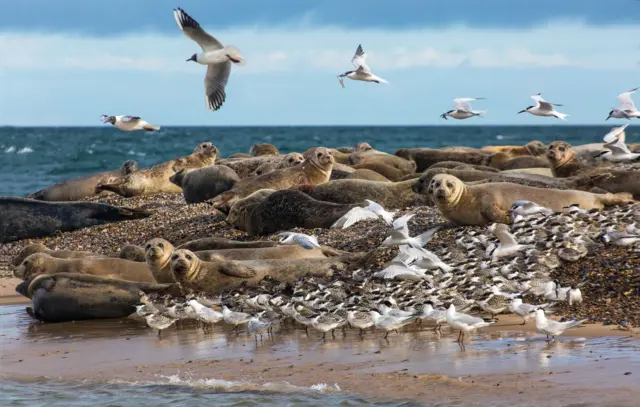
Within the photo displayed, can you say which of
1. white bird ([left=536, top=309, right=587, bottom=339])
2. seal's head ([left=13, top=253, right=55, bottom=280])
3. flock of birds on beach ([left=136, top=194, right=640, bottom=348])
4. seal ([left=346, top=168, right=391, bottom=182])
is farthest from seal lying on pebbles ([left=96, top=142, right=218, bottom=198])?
white bird ([left=536, top=309, right=587, bottom=339])

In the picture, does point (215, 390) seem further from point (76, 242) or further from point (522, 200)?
point (76, 242)

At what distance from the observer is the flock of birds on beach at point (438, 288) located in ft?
23.5

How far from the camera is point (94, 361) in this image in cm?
705

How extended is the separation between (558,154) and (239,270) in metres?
5.82

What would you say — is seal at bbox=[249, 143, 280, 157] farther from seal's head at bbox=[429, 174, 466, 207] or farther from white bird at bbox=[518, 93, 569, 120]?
seal's head at bbox=[429, 174, 466, 207]

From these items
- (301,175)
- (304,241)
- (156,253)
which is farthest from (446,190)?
(301,175)

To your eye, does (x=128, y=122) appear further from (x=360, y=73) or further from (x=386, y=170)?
(x=386, y=170)

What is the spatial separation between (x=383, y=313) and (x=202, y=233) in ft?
17.8

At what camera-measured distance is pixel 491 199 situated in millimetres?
10031

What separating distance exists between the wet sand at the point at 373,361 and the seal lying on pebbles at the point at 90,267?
1327 mm

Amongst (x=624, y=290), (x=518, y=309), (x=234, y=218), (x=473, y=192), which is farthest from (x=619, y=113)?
(x=518, y=309)

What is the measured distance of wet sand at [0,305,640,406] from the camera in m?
5.43

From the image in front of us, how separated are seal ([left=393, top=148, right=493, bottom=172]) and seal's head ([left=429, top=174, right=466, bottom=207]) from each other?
7.51 m

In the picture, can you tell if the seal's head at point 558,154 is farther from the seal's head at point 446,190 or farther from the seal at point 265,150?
the seal at point 265,150
